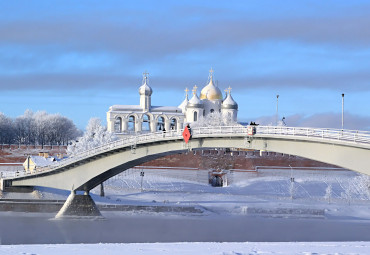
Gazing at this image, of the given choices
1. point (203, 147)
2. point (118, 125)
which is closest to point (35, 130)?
point (118, 125)

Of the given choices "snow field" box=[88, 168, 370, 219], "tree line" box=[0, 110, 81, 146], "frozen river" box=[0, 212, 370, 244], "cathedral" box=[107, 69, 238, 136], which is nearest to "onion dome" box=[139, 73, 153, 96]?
"cathedral" box=[107, 69, 238, 136]

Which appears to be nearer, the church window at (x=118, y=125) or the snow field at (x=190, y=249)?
the snow field at (x=190, y=249)

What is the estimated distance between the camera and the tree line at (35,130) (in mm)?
116531

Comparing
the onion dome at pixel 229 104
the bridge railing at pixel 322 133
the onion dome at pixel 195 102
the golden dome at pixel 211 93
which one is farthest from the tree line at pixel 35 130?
the bridge railing at pixel 322 133

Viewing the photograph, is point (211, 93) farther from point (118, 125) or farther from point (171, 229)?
point (171, 229)

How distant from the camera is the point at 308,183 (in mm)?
72750

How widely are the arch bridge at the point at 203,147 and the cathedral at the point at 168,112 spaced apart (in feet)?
188

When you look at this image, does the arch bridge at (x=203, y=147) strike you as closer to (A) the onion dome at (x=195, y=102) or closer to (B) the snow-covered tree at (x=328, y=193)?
(B) the snow-covered tree at (x=328, y=193)

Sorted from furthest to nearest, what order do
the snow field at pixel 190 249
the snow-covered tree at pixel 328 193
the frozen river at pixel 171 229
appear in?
the snow-covered tree at pixel 328 193
the frozen river at pixel 171 229
the snow field at pixel 190 249

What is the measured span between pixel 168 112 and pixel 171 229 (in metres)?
66.8

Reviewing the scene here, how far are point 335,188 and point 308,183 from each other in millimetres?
2644

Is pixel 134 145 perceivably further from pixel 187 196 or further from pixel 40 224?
pixel 187 196

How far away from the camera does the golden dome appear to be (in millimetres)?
111688

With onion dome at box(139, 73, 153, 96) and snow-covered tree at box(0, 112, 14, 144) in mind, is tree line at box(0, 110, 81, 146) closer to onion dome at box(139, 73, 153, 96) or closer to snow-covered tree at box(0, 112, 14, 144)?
snow-covered tree at box(0, 112, 14, 144)
